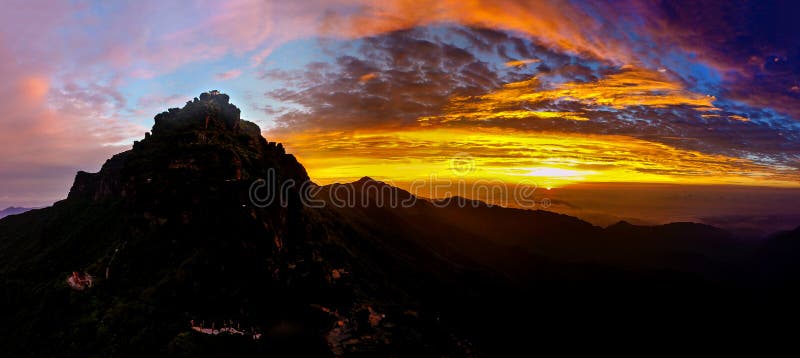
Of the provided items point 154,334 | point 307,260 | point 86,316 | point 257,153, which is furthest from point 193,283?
point 257,153

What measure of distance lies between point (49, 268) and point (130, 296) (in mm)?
66044

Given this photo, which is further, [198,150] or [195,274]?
[198,150]

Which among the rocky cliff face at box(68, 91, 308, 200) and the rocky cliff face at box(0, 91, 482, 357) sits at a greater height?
the rocky cliff face at box(68, 91, 308, 200)

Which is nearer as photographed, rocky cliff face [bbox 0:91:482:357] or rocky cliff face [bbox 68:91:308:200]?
rocky cliff face [bbox 0:91:482:357]

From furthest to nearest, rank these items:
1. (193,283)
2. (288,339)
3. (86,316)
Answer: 1. (288,339)
2. (193,283)
3. (86,316)

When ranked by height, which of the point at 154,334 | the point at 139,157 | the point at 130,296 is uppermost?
the point at 139,157

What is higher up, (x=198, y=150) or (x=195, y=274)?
(x=198, y=150)

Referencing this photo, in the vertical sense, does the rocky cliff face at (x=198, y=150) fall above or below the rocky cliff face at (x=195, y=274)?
above

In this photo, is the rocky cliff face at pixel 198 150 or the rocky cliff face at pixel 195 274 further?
the rocky cliff face at pixel 198 150

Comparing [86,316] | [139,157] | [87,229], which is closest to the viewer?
[86,316]

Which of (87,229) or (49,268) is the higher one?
(87,229)

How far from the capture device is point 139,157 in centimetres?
15388

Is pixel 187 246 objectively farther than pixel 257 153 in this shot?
No

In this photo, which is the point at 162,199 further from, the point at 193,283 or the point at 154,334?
the point at 154,334
